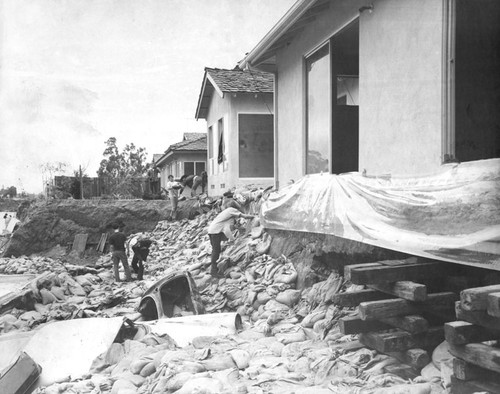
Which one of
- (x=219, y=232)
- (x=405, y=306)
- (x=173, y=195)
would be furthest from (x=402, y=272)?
(x=173, y=195)

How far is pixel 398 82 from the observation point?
5781 millimetres

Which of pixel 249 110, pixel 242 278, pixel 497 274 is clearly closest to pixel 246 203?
pixel 242 278

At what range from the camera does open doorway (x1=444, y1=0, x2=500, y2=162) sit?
532 centimetres

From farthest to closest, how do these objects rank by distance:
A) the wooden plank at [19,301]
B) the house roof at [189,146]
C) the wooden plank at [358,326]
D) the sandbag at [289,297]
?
the house roof at [189,146] < the wooden plank at [19,301] < the sandbag at [289,297] < the wooden plank at [358,326]

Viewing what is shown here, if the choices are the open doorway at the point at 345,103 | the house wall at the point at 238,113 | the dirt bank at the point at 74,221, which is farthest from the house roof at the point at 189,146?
the open doorway at the point at 345,103

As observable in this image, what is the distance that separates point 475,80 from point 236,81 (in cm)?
1217

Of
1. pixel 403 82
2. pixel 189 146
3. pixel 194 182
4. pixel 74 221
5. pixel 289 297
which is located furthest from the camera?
pixel 189 146

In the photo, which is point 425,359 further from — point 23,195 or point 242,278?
point 23,195

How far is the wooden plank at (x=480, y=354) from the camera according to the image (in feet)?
10.2

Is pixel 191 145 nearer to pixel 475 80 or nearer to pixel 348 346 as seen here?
pixel 475 80

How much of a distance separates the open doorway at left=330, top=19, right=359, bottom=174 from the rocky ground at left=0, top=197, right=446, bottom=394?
7.07ft

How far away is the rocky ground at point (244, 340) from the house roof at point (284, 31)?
3428 millimetres

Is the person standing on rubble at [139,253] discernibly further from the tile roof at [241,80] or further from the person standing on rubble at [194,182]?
the person standing on rubble at [194,182]

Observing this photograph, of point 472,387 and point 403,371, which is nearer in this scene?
point 472,387
